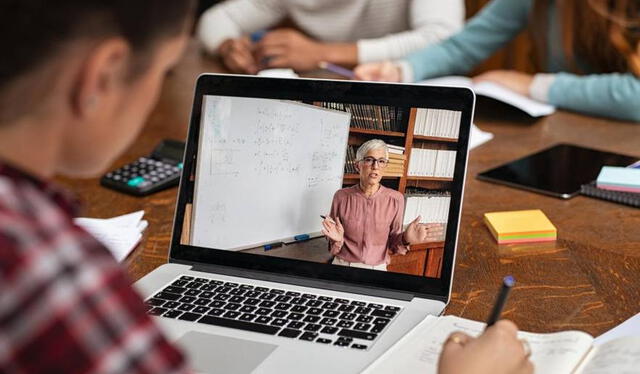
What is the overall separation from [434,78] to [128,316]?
1564 mm

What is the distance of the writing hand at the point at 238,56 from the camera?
199cm

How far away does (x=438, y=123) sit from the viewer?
879mm

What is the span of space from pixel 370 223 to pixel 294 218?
90mm

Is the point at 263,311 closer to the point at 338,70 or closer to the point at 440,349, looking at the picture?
the point at 440,349

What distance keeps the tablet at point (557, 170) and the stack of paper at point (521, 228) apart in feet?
0.41

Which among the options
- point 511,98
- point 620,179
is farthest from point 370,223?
point 511,98

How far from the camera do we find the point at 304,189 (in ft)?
2.98

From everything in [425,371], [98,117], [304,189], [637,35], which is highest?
[637,35]

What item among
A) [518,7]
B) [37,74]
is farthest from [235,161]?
→ [518,7]

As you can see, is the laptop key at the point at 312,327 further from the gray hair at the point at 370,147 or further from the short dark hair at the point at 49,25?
the short dark hair at the point at 49,25

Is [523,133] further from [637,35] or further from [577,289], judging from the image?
[577,289]

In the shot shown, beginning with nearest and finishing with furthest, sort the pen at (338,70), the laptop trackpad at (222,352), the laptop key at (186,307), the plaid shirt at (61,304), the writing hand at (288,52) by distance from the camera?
the plaid shirt at (61,304) < the laptop trackpad at (222,352) < the laptop key at (186,307) < the pen at (338,70) < the writing hand at (288,52)

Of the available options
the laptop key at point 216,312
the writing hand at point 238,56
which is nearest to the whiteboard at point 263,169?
the laptop key at point 216,312

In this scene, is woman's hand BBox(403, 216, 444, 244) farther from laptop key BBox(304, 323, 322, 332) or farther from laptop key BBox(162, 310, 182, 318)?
laptop key BBox(162, 310, 182, 318)
